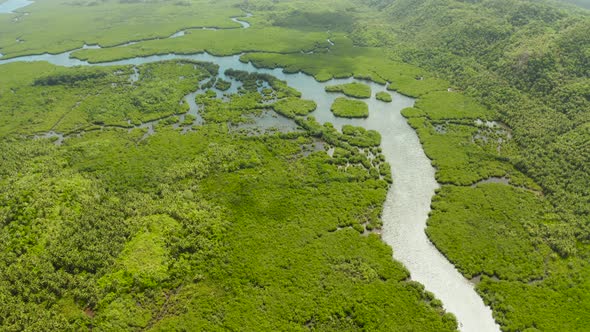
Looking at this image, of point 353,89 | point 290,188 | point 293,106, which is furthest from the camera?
point 353,89

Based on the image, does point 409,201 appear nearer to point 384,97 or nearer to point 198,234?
point 198,234

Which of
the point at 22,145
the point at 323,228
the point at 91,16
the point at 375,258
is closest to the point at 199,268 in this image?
the point at 323,228

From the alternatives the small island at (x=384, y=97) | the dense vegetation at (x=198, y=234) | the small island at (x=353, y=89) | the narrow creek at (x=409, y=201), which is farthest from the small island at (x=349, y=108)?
the dense vegetation at (x=198, y=234)

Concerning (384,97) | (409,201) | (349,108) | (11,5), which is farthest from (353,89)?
(11,5)

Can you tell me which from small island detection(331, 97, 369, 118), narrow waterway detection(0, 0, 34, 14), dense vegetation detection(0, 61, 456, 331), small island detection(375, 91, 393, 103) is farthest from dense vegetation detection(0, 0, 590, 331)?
narrow waterway detection(0, 0, 34, 14)

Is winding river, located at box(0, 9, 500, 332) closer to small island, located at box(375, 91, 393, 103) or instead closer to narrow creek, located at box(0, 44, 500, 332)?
narrow creek, located at box(0, 44, 500, 332)

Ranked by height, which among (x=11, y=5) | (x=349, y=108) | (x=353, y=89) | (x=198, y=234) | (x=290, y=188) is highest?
(x=11, y=5)

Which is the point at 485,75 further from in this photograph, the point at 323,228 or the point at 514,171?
the point at 323,228

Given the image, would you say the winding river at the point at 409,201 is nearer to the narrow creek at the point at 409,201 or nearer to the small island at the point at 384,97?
the narrow creek at the point at 409,201
